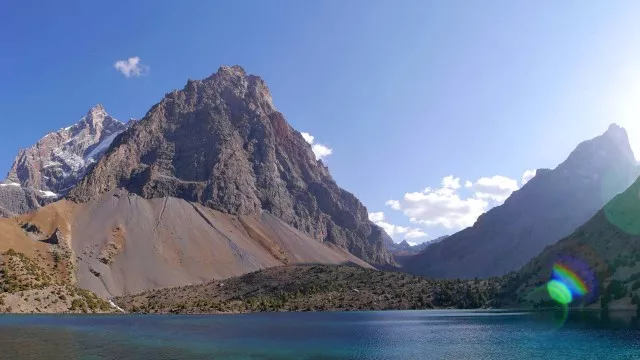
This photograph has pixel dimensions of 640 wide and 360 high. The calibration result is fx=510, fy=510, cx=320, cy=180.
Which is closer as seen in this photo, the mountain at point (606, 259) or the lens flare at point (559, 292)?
the mountain at point (606, 259)

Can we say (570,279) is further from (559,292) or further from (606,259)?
(606,259)

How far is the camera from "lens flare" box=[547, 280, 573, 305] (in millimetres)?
174100

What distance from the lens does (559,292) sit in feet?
597

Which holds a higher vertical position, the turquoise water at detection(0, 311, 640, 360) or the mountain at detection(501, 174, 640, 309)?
the mountain at detection(501, 174, 640, 309)

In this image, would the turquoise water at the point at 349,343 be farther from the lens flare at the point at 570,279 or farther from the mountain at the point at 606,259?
the lens flare at the point at 570,279

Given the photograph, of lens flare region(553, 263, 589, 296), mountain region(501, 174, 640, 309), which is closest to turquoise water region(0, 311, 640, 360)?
mountain region(501, 174, 640, 309)

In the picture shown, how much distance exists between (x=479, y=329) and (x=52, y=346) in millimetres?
86505

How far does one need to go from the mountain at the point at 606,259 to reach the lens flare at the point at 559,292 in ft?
8.66

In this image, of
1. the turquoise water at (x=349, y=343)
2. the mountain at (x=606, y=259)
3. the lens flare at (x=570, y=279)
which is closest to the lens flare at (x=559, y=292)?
the lens flare at (x=570, y=279)

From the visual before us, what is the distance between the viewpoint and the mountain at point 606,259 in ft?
484

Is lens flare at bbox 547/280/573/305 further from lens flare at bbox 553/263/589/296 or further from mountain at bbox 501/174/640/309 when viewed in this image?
mountain at bbox 501/174/640/309

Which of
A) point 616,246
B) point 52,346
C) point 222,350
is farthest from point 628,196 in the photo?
point 52,346

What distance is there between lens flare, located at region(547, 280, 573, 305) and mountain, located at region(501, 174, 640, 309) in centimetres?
264

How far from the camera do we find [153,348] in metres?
85.4
